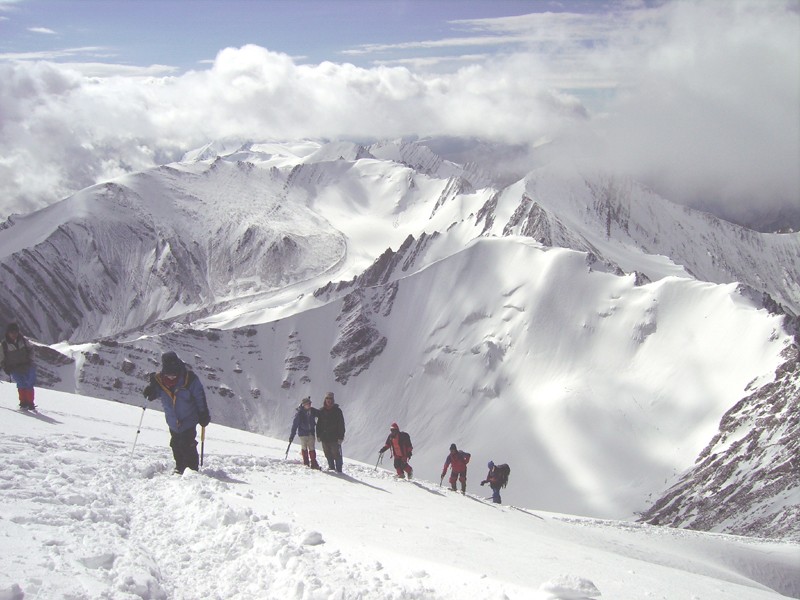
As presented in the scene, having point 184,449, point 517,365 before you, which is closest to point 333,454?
point 184,449

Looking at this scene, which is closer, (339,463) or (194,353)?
(339,463)

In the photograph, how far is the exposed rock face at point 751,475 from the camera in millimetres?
59938

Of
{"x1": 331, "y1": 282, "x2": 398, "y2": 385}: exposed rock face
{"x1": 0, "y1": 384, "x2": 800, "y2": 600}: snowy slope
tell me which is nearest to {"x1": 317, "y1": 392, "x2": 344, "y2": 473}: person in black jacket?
{"x1": 0, "y1": 384, "x2": 800, "y2": 600}: snowy slope

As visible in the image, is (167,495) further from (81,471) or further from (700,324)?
(700,324)

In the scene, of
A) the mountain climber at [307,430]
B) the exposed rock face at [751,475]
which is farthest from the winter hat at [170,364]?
the exposed rock face at [751,475]

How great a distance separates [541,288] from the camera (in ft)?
453

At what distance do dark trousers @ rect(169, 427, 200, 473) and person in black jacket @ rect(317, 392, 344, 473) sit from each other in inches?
290

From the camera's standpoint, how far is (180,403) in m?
16.5

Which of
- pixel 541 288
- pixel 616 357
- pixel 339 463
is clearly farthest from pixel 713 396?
pixel 339 463

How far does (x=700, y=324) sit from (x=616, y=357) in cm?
1495

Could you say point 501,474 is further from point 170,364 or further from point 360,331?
point 360,331

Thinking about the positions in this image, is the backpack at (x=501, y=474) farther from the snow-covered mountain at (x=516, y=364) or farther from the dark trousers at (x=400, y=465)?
the snow-covered mountain at (x=516, y=364)

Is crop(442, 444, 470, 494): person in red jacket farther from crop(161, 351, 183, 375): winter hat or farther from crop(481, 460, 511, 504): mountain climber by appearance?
crop(161, 351, 183, 375): winter hat

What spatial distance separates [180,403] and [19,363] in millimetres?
9381
